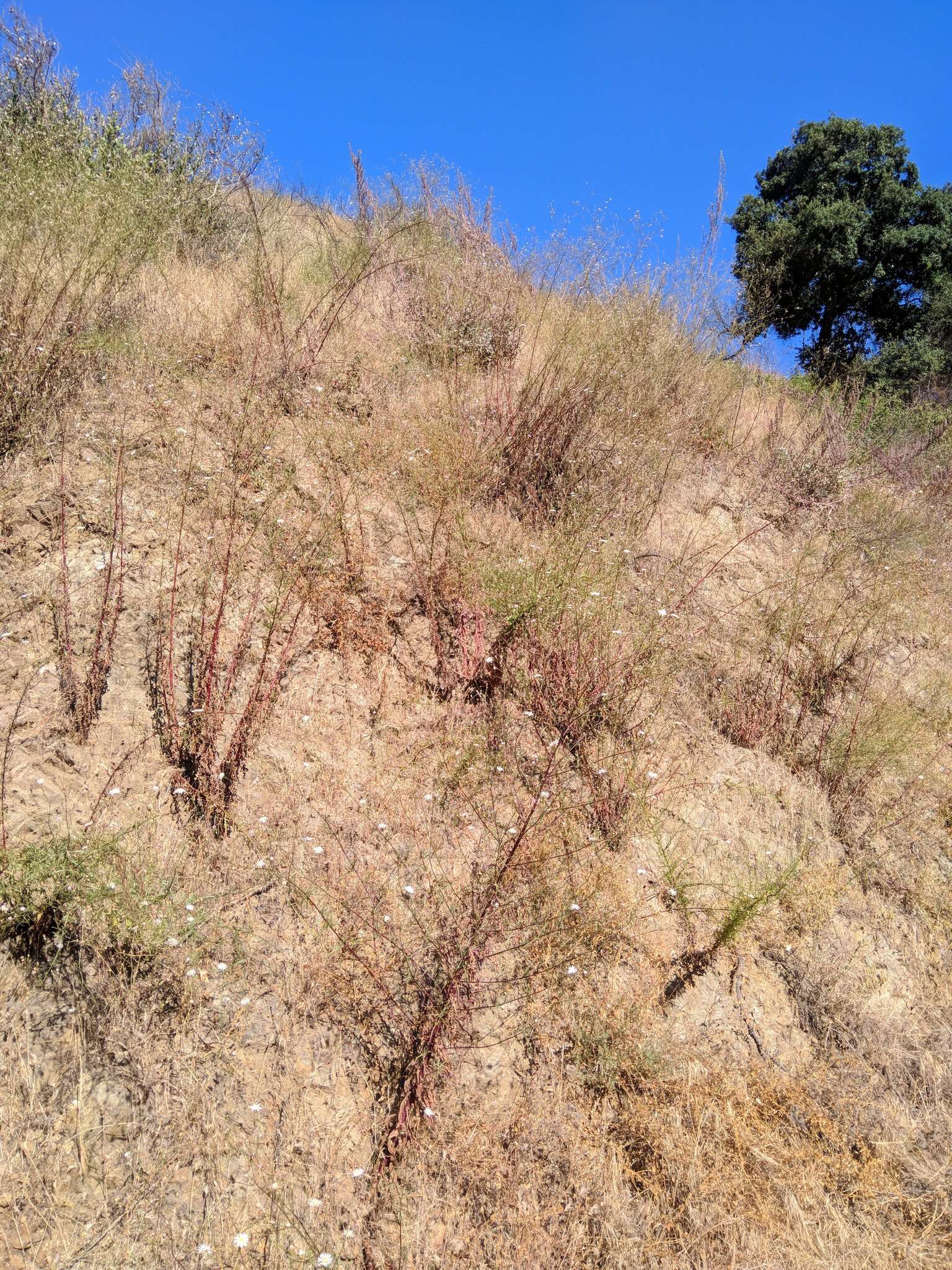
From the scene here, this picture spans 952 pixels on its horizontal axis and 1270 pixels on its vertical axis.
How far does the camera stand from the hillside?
2309 millimetres

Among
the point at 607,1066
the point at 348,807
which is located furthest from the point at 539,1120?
the point at 348,807

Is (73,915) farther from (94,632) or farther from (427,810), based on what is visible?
(427,810)

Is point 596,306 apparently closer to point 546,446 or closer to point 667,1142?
point 546,446

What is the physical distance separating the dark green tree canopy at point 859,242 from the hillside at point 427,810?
10.0m

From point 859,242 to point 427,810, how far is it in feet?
49.5

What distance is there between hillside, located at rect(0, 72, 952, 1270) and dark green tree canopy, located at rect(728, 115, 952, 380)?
396 inches

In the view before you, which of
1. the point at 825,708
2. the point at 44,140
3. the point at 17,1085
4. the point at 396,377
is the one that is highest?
the point at 44,140

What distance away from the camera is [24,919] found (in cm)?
240

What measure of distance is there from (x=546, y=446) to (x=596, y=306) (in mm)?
2271

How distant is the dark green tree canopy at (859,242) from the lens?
13070mm

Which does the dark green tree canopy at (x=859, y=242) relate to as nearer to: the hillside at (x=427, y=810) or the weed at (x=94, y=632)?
the hillside at (x=427, y=810)

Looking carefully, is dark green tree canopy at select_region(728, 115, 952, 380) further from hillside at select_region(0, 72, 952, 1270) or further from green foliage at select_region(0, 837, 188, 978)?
green foliage at select_region(0, 837, 188, 978)

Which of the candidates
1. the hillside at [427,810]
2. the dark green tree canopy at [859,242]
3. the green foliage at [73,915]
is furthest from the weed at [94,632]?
the dark green tree canopy at [859,242]

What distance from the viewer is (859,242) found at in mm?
13398
